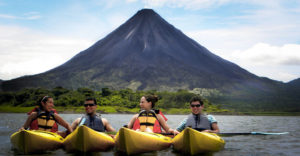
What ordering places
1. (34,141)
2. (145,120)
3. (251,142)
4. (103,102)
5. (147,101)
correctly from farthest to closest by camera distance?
(103,102), (251,142), (145,120), (147,101), (34,141)

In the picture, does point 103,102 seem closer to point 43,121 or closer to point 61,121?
point 43,121

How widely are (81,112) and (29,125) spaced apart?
120892mm

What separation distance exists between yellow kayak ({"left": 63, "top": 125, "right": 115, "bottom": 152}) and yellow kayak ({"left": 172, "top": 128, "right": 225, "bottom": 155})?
293 cm

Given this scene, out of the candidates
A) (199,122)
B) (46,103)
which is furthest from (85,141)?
(199,122)

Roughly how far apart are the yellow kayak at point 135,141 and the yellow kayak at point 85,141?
83 cm

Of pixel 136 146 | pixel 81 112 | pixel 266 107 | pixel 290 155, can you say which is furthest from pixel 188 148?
pixel 266 107

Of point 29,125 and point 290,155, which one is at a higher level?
point 29,125

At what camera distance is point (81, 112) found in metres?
132

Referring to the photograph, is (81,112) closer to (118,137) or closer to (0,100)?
(0,100)

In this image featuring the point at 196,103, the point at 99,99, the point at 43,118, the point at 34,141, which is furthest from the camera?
the point at 99,99

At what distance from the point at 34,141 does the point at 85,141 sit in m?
1.95

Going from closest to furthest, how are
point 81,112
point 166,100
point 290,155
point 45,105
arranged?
point 45,105, point 290,155, point 81,112, point 166,100

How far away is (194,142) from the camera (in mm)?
12211

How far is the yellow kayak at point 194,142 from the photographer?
12.1 metres
